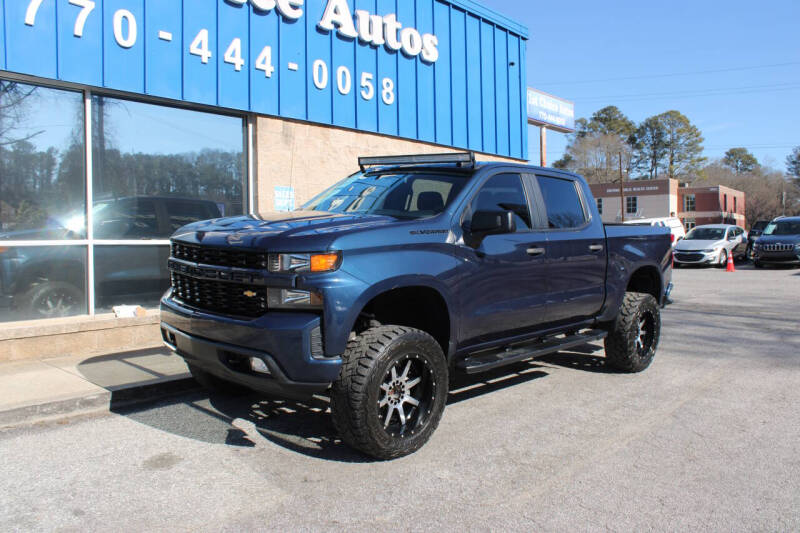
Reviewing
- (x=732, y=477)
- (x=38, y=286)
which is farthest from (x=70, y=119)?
(x=732, y=477)

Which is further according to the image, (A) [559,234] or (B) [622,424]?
(A) [559,234]

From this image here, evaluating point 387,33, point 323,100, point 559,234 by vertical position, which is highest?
point 387,33

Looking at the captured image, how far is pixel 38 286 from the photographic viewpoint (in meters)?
7.08

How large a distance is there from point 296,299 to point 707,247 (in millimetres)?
22210

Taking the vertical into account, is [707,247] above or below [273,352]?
above

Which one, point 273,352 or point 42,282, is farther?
point 42,282

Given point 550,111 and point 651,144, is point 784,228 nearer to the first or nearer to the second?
point 550,111

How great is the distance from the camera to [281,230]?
12.7ft

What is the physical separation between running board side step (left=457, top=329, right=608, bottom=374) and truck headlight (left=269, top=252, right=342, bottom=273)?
1.42m

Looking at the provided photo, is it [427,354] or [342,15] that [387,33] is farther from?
[427,354]

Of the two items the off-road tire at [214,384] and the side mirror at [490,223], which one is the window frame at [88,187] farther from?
the side mirror at [490,223]

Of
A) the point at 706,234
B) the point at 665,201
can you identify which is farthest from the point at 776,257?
the point at 665,201

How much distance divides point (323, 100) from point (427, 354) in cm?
658

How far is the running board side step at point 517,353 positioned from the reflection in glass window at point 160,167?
5033 millimetres
